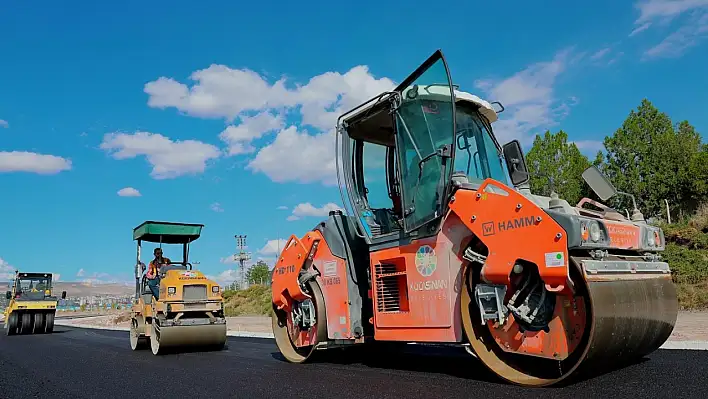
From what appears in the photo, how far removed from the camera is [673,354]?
5.45 m

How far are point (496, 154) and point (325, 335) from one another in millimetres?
2754

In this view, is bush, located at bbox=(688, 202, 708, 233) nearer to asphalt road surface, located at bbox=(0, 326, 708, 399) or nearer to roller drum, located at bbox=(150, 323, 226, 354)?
asphalt road surface, located at bbox=(0, 326, 708, 399)

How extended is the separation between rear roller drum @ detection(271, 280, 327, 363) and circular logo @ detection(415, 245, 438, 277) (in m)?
1.68

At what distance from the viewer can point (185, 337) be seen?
367 inches

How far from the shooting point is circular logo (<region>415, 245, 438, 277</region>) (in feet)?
15.9

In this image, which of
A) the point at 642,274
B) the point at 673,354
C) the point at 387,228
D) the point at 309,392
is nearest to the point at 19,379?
the point at 309,392

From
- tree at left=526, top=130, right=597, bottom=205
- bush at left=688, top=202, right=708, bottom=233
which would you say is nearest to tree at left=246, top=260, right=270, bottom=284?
tree at left=526, top=130, right=597, bottom=205

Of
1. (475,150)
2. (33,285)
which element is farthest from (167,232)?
(33,285)

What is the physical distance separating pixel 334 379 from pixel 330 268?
1471 mm

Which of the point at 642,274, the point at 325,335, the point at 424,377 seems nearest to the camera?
the point at 642,274

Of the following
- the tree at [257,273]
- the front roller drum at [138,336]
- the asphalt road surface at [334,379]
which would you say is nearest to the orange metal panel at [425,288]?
the asphalt road surface at [334,379]

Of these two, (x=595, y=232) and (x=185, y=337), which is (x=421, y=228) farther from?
(x=185, y=337)

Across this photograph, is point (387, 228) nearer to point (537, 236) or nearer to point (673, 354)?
point (537, 236)

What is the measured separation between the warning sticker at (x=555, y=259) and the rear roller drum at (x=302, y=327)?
10.1 ft
